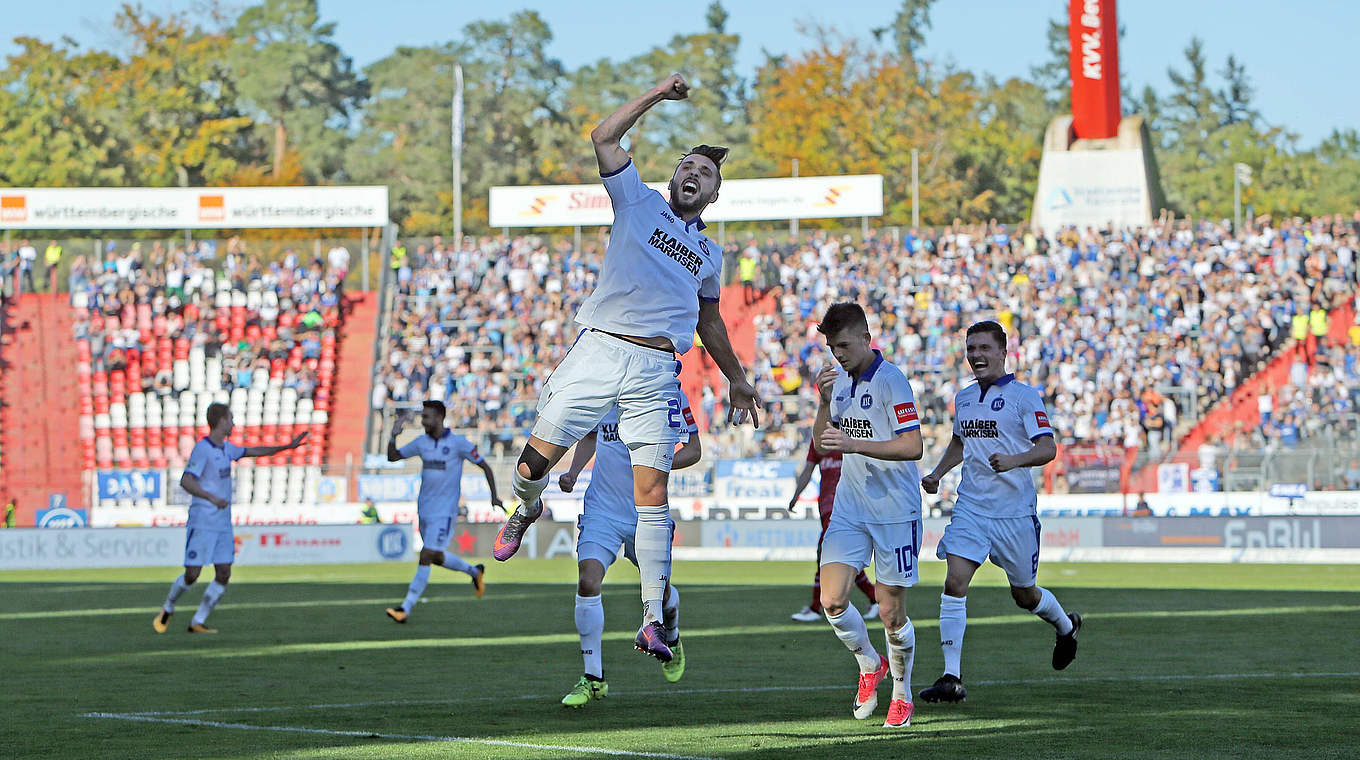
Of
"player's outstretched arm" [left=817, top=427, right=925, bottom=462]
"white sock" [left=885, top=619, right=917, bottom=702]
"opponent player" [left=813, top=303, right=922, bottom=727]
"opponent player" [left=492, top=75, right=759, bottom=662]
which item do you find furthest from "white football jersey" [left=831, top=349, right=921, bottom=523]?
"opponent player" [left=492, top=75, right=759, bottom=662]

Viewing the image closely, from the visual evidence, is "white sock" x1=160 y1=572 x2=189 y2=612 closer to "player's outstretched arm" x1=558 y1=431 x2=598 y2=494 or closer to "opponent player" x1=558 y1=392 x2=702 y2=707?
"player's outstretched arm" x1=558 y1=431 x2=598 y2=494

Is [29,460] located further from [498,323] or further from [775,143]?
[775,143]

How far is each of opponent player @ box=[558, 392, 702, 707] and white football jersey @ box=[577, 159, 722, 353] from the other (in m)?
1.43

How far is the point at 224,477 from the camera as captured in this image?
59.8 ft

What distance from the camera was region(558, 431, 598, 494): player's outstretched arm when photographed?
11219mm

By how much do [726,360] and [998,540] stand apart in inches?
125

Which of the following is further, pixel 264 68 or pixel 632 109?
pixel 264 68

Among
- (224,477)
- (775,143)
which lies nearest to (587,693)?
(224,477)

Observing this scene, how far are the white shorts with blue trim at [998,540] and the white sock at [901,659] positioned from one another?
1.53 metres

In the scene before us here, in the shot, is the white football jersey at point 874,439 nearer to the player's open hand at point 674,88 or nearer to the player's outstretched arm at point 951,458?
the player's outstretched arm at point 951,458

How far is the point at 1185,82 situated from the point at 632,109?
429 feet

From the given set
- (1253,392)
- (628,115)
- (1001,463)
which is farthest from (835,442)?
(1253,392)

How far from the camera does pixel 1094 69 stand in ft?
173

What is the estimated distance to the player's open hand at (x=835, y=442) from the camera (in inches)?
372
